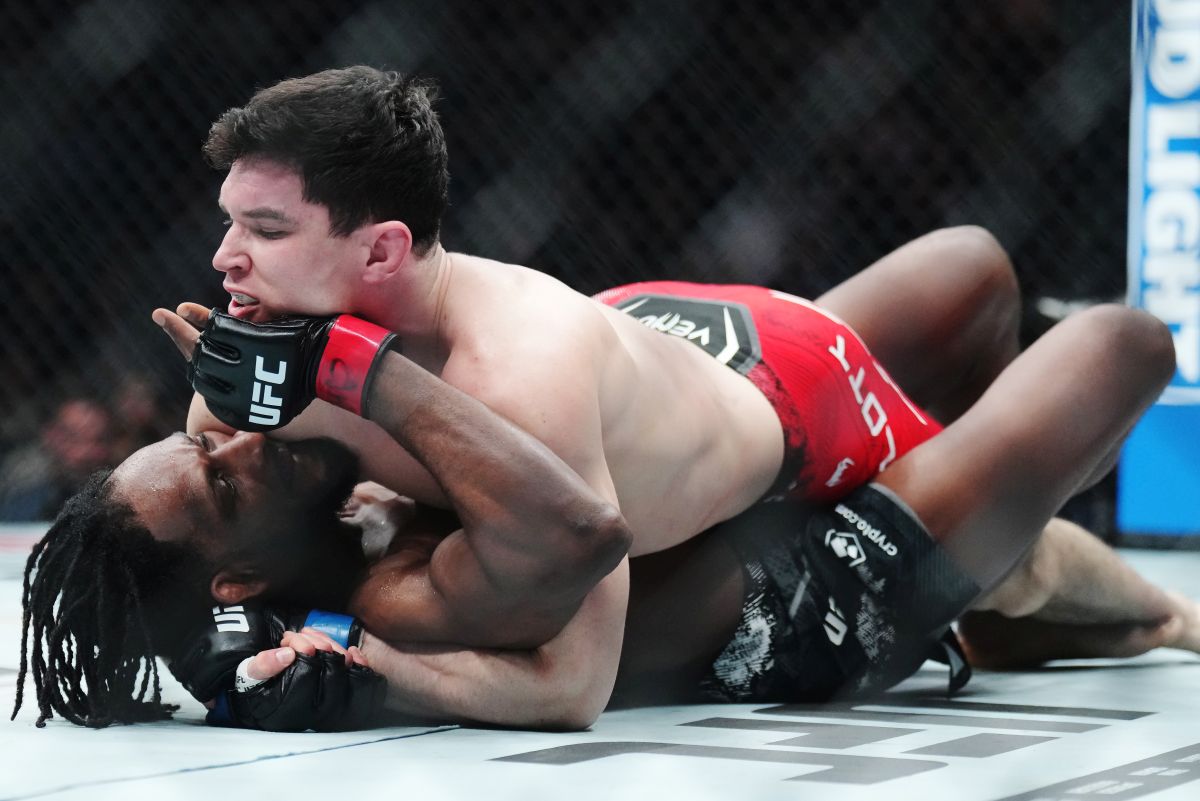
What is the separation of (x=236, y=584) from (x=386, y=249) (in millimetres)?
350

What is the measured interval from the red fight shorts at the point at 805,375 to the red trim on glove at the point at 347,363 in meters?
0.49

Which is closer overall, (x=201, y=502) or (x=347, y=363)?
(x=347, y=363)

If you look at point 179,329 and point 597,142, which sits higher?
point 179,329

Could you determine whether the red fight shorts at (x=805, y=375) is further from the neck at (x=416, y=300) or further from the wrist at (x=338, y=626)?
the wrist at (x=338, y=626)

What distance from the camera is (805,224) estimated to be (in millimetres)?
3871

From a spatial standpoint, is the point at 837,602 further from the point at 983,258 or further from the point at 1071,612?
the point at 983,258

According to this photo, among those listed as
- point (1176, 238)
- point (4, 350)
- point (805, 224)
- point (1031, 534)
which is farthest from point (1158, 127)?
point (4, 350)

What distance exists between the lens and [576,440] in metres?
1.39

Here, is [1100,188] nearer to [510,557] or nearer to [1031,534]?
[1031,534]

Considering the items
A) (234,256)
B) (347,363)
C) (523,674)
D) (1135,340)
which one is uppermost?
(234,256)

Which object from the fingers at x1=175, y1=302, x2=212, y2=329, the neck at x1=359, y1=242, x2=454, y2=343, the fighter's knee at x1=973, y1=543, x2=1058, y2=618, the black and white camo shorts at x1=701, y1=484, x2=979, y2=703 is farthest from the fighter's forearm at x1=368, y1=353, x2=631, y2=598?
the fighter's knee at x1=973, y1=543, x2=1058, y2=618

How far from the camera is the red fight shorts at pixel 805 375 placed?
182 cm

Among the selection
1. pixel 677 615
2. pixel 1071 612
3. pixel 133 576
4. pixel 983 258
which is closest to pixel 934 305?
pixel 983 258

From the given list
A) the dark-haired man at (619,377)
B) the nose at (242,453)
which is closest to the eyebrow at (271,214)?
the dark-haired man at (619,377)
